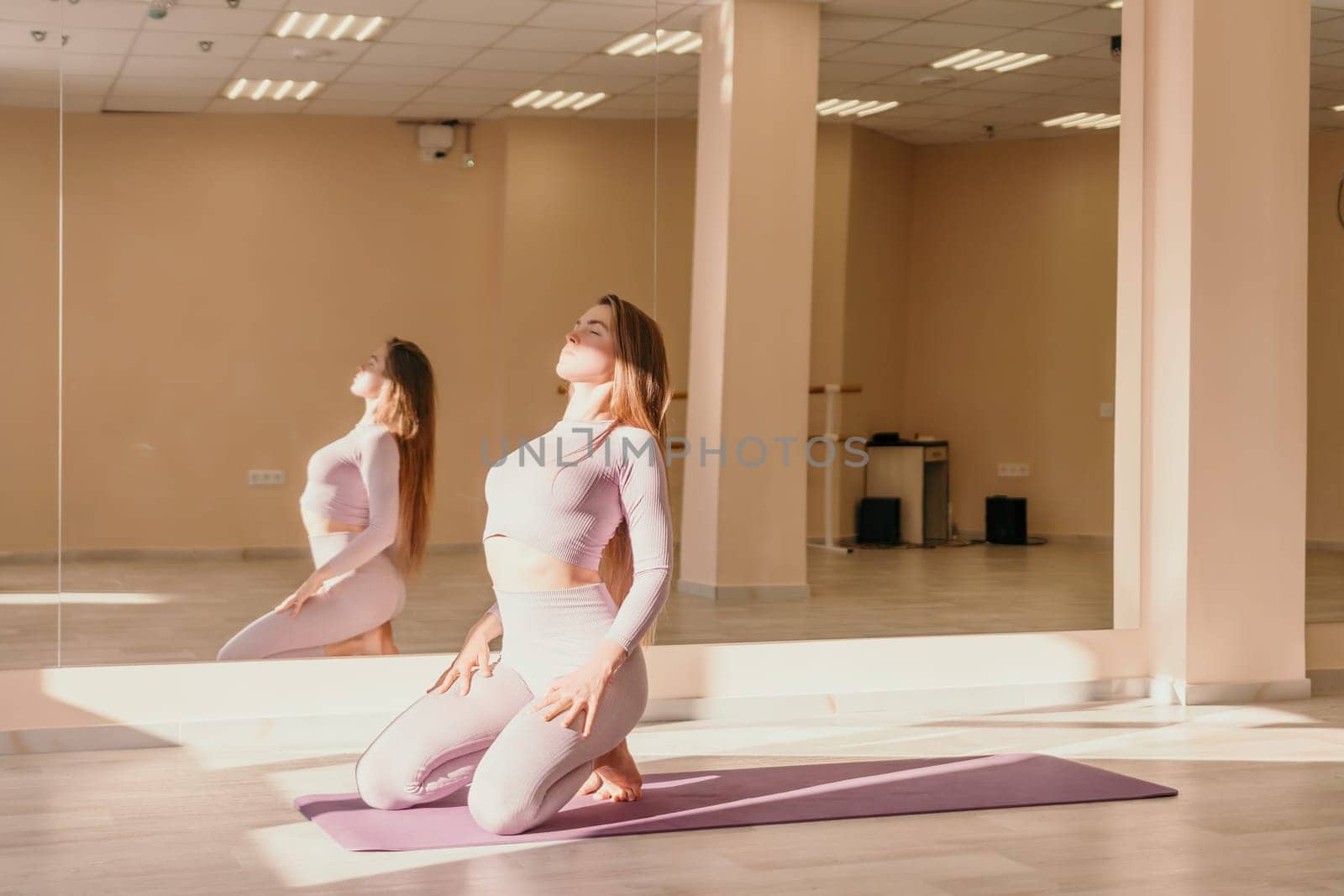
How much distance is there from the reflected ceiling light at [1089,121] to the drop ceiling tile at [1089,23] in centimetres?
30

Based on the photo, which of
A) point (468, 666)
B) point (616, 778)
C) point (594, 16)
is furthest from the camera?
point (594, 16)

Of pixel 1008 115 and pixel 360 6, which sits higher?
pixel 360 6

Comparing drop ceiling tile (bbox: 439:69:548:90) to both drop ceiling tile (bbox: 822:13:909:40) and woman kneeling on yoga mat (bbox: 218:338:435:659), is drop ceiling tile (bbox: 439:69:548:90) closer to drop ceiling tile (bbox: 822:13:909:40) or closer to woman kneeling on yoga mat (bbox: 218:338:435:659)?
woman kneeling on yoga mat (bbox: 218:338:435:659)

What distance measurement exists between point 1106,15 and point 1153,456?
1.67m

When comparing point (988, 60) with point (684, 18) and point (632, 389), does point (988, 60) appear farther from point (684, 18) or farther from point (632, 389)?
point (632, 389)

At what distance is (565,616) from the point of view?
147 inches

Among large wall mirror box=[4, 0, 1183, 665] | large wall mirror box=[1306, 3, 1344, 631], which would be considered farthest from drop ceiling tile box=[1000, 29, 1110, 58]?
large wall mirror box=[1306, 3, 1344, 631]

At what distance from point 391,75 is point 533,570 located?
199 centimetres

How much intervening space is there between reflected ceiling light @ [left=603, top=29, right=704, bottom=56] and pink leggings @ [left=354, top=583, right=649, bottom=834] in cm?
217

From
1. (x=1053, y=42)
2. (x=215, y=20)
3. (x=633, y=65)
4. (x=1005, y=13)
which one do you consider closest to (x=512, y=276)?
(x=633, y=65)

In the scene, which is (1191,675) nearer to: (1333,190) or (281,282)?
(1333,190)

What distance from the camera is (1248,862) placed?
3492 mm

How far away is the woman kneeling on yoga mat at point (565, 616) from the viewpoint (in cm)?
358

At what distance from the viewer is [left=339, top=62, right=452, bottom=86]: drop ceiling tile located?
16.0 ft
